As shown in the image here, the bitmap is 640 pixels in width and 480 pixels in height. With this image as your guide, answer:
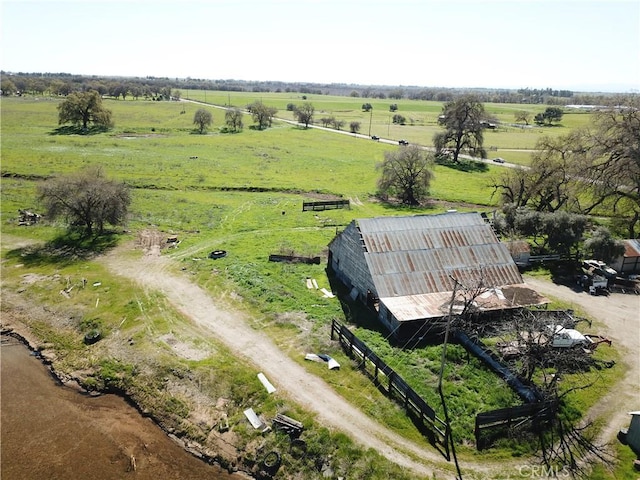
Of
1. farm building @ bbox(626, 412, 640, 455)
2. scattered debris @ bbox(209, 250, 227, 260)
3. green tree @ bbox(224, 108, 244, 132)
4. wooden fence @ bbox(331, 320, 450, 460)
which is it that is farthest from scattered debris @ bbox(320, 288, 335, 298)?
green tree @ bbox(224, 108, 244, 132)

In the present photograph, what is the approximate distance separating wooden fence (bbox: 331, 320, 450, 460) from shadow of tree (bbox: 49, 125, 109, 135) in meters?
105

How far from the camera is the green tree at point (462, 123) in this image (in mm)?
85688

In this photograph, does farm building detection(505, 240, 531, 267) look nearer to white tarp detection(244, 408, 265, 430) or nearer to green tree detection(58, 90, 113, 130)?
white tarp detection(244, 408, 265, 430)

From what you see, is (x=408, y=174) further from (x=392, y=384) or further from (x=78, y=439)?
(x=78, y=439)

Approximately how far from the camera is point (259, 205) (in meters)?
57.7

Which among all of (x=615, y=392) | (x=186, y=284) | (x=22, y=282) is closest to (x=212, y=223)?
(x=186, y=284)

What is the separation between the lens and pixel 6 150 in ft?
265

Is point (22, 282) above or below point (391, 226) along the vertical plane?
below

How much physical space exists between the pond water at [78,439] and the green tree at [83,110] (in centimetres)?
10214

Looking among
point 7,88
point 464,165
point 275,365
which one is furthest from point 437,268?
point 7,88

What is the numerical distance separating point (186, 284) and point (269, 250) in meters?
9.66

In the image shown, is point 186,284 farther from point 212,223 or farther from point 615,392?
point 615,392

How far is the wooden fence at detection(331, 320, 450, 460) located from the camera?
69.1 feet

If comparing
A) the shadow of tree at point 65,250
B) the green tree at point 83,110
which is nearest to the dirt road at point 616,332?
the shadow of tree at point 65,250
